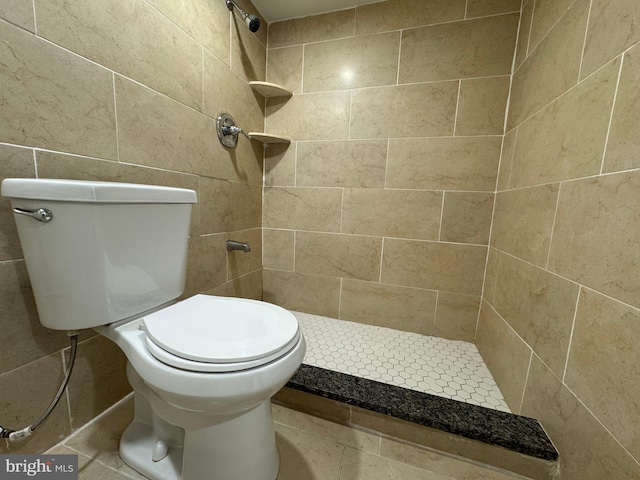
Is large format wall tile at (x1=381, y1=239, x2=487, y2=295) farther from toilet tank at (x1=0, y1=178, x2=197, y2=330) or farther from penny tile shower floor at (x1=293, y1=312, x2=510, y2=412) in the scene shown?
toilet tank at (x1=0, y1=178, x2=197, y2=330)

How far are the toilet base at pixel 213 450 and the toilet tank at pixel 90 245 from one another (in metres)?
0.38

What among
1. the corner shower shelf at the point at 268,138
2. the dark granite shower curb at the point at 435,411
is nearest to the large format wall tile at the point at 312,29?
the corner shower shelf at the point at 268,138

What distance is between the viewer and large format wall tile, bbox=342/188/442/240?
4.43ft

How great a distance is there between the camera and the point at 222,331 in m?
0.63

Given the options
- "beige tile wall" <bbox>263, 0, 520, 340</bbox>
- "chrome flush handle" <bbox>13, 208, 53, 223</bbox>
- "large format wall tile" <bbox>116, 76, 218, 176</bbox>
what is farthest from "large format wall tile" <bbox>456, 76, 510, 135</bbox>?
"chrome flush handle" <bbox>13, 208, 53, 223</bbox>

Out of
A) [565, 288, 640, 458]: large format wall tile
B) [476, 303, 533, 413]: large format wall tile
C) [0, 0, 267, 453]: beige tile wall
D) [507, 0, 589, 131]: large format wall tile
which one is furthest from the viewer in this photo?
[476, 303, 533, 413]: large format wall tile

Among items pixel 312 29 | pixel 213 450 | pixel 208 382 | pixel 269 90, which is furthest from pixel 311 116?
pixel 213 450

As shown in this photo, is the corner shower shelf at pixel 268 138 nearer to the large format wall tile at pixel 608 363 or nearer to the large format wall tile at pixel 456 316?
the large format wall tile at pixel 456 316

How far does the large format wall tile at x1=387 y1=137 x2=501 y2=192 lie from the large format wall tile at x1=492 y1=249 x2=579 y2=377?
1.38 ft

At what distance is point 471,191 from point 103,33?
1513mm

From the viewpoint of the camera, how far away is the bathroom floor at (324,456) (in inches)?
30.3

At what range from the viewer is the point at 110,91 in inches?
31.3

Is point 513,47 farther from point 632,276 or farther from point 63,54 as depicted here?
point 63,54

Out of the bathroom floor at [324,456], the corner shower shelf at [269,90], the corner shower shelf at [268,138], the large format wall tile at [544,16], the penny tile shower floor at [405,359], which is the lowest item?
the bathroom floor at [324,456]
